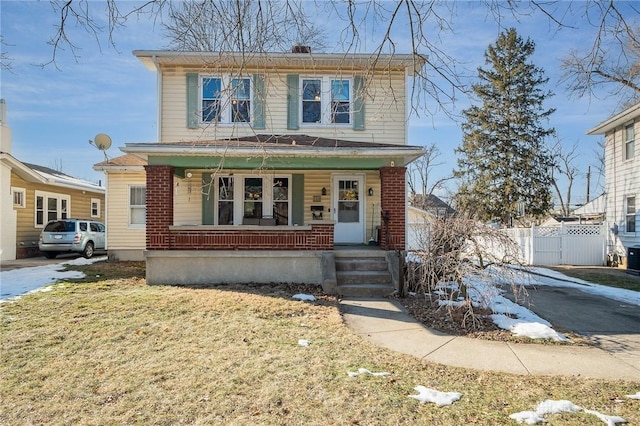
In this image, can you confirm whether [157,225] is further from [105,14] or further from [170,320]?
[105,14]

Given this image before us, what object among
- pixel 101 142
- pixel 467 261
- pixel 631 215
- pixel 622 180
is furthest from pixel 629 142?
pixel 101 142

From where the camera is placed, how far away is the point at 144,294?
8.11 metres

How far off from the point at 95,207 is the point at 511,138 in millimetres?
24430

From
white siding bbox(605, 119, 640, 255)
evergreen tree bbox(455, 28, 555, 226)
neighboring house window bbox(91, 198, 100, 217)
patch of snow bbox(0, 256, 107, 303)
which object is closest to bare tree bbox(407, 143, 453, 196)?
evergreen tree bbox(455, 28, 555, 226)

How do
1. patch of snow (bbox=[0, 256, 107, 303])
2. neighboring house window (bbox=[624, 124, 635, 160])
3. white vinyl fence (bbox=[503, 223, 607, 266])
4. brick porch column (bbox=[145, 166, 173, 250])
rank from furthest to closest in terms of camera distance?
white vinyl fence (bbox=[503, 223, 607, 266]) → neighboring house window (bbox=[624, 124, 635, 160]) → brick porch column (bbox=[145, 166, 173, 250]) → patch of snow (bbox=[0, 256, 107, 303])

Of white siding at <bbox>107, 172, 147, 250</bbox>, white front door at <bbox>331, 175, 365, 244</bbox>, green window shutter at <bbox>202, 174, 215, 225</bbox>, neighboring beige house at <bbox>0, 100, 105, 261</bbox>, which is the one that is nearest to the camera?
green window shutter at <bbox>202, 174, 215, 225</bbox>

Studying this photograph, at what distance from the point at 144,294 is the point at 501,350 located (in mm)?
6519

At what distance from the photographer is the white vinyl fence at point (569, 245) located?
1662cm

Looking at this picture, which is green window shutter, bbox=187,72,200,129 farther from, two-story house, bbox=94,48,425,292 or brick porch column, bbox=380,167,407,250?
brick porch column, bbox=380,167,407,250

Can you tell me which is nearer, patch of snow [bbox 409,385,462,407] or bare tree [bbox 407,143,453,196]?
patch of snow [bbox 409,385,462,407]

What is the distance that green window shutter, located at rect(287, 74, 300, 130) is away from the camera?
12.0m

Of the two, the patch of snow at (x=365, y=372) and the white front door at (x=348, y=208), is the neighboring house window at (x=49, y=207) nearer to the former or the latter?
the white front door at (x=348, y=208)

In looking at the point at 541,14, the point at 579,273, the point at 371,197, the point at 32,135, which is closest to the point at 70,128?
the point at 32,135

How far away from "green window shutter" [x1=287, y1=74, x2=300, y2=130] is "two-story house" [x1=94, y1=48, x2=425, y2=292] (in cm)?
3
